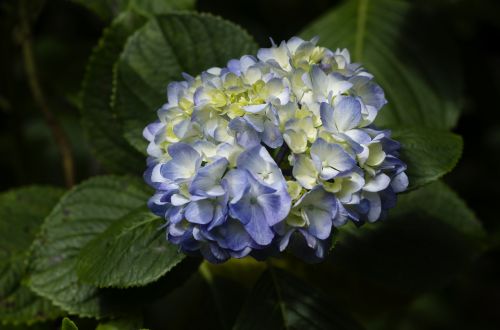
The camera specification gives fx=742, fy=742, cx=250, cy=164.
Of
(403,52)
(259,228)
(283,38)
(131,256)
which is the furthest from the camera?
(283,38)

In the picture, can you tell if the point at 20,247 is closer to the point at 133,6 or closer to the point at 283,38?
the point at 133,6

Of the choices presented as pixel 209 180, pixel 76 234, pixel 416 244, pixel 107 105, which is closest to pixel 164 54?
pixel 107 105

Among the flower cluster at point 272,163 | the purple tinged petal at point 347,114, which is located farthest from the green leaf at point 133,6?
the purple tinged petal at point 347,114

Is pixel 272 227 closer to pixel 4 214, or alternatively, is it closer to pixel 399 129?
pixel 399 129

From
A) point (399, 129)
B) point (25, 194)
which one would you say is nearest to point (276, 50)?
point (399, 129)

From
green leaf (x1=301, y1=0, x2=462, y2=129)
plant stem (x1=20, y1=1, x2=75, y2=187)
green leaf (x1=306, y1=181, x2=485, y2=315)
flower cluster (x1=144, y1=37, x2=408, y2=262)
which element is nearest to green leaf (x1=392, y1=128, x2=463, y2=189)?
flower cluster (x1=144, y1=37, x2=408, y2=262)

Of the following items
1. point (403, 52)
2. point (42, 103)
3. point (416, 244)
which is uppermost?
point (42, 103)

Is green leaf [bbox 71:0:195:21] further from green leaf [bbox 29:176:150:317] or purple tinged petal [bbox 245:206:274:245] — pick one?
purple tinged petal [bbox 245:206:274:245]
